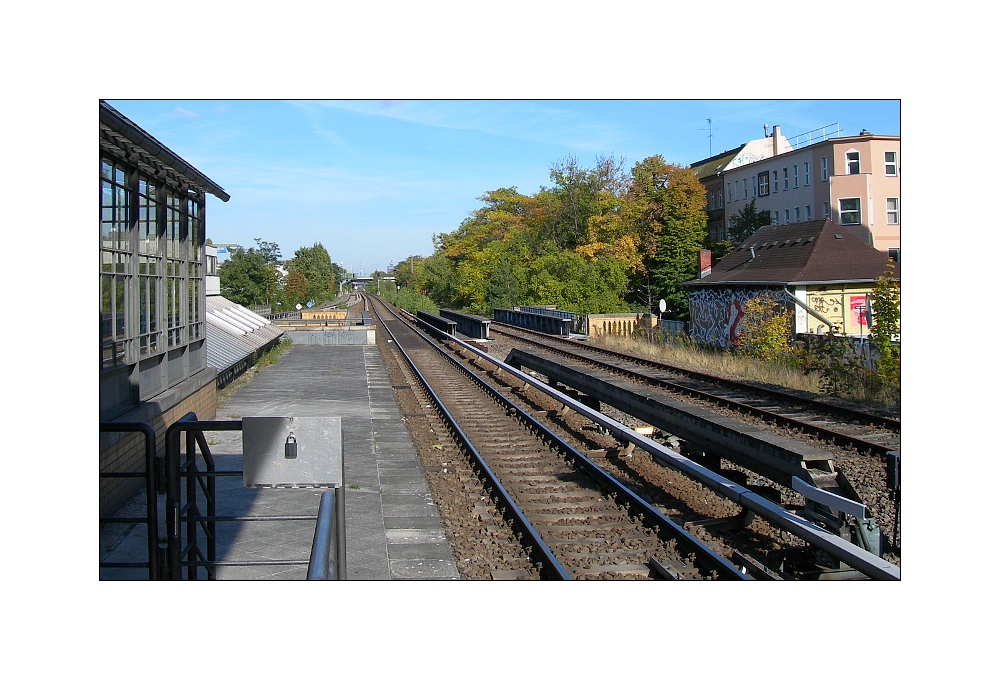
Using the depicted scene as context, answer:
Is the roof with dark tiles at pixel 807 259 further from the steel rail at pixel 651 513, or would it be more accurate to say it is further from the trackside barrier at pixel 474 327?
the trackside barrier at pixel 474 327

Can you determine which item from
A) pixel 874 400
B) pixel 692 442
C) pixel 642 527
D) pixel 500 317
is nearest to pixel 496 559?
pixel 642 527

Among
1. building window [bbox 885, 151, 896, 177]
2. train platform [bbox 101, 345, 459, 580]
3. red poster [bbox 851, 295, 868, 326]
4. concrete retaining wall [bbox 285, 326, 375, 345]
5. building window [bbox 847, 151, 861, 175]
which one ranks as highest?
building window [bbox 847, 151, 861, 175]

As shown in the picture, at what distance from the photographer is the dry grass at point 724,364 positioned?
16.2 metres

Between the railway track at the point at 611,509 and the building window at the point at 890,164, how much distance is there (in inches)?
375

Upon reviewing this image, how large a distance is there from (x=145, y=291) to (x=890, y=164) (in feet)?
51.3

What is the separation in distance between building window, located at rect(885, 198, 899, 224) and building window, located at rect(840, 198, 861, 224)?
3.57ft


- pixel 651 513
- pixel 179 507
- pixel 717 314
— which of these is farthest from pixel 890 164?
pixel 179 507

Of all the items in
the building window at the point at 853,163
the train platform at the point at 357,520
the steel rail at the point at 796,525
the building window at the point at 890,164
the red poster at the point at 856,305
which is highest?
the building window at the point at 853,163

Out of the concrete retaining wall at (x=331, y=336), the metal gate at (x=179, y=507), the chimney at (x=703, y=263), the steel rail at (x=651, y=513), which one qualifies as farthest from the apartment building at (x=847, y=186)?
the concrete retaining wall at (x=331, y=336)

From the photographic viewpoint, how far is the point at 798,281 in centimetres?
2070

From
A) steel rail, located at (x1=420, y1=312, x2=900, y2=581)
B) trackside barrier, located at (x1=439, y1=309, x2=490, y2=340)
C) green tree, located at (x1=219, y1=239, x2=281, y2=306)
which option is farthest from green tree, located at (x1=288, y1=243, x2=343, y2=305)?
steel rail, located at (x1=420, y1=312, x2=900, y2=581)

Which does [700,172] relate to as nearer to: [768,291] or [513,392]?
[768,291]

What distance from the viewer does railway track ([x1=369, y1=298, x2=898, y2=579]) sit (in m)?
6.77

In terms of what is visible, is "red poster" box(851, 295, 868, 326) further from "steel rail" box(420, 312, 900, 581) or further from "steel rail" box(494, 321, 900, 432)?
"steel rail" box(420, 312, 900, 581)
